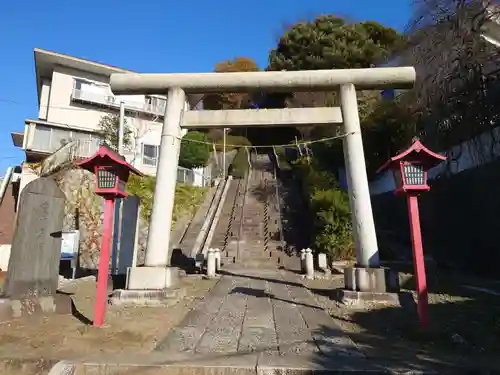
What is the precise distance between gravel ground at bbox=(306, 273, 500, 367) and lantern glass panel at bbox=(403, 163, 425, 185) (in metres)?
2.41

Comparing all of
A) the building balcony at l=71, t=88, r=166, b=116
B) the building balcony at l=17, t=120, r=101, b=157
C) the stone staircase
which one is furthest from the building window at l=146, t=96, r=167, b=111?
the stone staircase

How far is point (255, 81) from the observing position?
8.81 metres

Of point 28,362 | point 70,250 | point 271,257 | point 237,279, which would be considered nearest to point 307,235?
point 271,257

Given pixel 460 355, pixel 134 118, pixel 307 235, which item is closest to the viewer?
pixel 460 355

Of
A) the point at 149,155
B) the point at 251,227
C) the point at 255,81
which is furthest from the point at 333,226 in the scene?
the point at 149,155

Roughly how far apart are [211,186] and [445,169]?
17301mm

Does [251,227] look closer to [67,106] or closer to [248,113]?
[248,113]

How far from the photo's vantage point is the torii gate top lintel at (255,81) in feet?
28.4

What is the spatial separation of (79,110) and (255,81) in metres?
20.4

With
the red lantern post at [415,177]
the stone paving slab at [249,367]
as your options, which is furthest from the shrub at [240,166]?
the stone paving slab at [249,367]

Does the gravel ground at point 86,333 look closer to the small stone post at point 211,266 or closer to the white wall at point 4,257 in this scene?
the small stone post at point 211,266

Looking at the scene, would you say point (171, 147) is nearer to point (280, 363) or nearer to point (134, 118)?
point (280, 363)

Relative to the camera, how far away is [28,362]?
3.99m

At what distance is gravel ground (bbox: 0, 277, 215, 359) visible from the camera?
4.43 m
